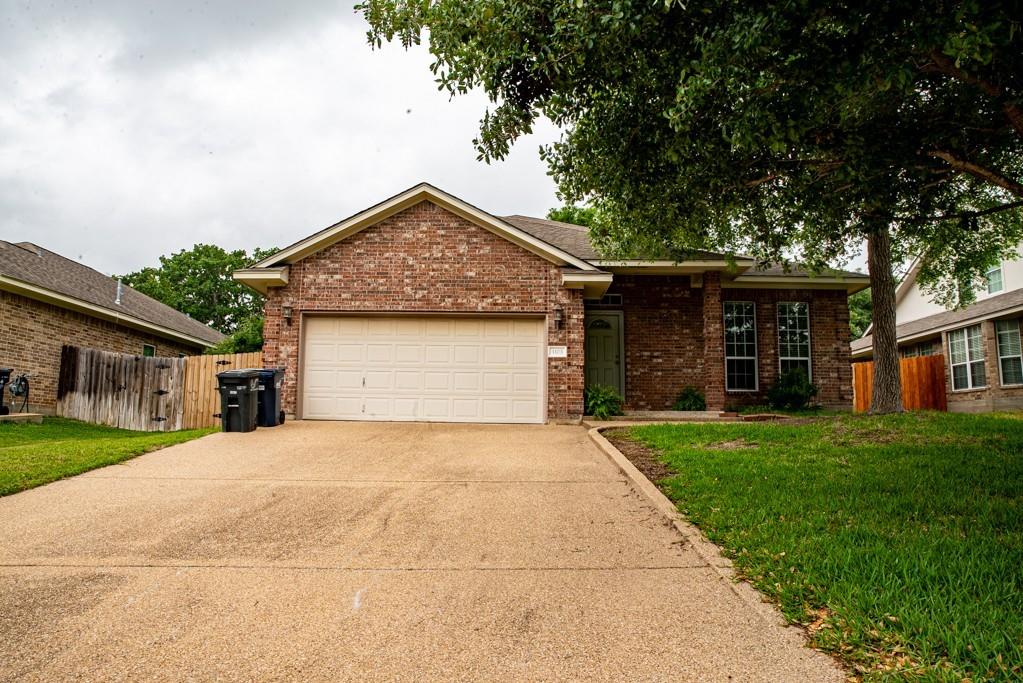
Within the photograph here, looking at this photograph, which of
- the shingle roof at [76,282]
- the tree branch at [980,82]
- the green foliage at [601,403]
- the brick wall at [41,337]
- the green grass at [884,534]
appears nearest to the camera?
the green grass at [884,534]

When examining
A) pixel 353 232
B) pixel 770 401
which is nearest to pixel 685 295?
pixel 770 401

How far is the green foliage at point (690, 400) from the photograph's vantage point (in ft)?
49.6

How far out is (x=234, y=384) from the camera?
1138cm

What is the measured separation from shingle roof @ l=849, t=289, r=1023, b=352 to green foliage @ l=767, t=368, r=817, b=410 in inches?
69.9

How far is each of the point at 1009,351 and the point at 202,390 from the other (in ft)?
72.0

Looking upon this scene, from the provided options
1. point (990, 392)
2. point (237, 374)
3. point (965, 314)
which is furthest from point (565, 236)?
point (990, 392)

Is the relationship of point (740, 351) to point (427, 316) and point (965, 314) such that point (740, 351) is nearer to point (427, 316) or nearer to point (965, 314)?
point (427, 316)

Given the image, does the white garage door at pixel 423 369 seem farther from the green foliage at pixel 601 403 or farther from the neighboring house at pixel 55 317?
the neighboring house at pixel 55 317

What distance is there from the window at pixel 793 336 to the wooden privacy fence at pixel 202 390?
40.6 feet

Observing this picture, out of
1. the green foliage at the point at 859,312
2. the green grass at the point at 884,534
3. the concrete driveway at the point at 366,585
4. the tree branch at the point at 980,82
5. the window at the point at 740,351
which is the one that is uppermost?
the green foliage at the point at 859,312

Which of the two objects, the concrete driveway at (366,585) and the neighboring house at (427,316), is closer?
the concrete driveway at (366,585)

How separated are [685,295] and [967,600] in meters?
12.6

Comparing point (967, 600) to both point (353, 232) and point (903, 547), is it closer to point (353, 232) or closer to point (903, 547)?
point (903, 547)

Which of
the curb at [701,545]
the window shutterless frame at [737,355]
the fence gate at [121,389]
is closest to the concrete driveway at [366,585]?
the curb at [701,545]
